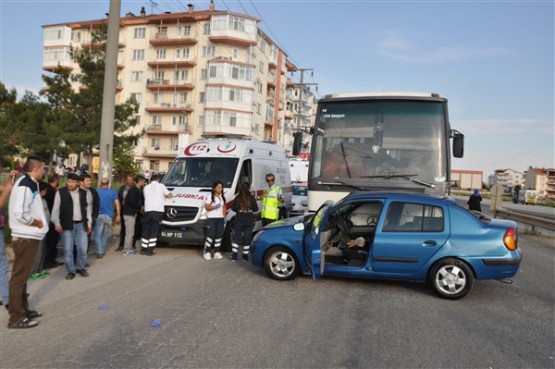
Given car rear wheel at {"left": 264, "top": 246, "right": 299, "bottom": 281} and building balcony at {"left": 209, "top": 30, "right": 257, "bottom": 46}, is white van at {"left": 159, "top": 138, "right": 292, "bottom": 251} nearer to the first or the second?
car rear wheel at {"left": 264, "top": 246, "right": 299, "bottom": 281}

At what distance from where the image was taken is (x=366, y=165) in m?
8.73

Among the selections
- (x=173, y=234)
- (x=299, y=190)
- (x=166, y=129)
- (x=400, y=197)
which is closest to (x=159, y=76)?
(x=166, y=129)

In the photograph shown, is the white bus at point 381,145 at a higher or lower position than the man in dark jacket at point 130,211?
higher

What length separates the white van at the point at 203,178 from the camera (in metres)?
10.3

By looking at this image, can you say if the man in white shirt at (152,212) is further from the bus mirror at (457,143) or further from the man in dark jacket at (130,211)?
the bus mirror at (457,143)

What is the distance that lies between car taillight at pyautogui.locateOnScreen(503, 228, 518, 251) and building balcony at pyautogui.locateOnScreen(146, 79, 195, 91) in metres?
56.7

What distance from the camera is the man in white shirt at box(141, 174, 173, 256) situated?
998cm

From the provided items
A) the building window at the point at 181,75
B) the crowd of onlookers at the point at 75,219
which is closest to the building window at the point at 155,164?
the building window at the point at 181,75

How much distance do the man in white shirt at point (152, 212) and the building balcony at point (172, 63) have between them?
52.8m

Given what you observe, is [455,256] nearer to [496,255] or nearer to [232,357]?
[496,255]

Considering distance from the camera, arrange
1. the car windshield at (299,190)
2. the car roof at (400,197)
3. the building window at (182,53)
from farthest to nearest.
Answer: the building window at (182,53) → the car windshield at (299,190) → the car roof at (400,197)

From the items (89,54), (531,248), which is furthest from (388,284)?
(89,54)

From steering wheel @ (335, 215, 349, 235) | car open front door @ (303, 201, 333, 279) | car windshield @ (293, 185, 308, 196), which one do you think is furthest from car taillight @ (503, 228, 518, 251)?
car windshield @ (293, 185, 308, 196)

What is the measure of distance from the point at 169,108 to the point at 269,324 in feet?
193
